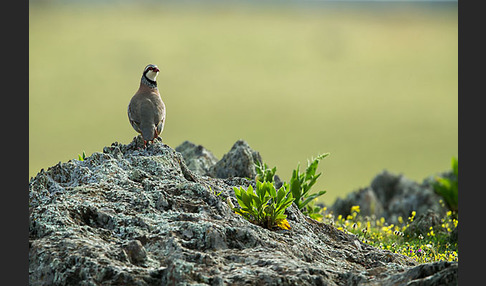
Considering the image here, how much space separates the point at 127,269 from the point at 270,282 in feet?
4.25

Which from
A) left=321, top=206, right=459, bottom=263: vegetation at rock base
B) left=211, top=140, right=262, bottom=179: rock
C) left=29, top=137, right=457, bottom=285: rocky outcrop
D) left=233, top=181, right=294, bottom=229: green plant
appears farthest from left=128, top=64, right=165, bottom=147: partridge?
left=321, top=206, right=459, bottom=263: vegetation at rock base

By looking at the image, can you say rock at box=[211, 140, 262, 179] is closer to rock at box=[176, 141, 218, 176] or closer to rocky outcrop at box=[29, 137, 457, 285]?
rock at box=[176, 141, 218, 176]

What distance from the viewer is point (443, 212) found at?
49.4ft

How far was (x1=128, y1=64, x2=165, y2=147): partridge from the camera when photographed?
25.9ft

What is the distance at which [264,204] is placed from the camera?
656 centimetres

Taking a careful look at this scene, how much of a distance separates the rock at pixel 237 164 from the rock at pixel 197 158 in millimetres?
381

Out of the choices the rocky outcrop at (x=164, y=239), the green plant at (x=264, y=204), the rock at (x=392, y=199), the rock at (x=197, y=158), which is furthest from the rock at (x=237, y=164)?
the rock at (x=392, y=199)

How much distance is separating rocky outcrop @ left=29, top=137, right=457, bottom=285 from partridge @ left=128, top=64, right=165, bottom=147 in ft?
1.83

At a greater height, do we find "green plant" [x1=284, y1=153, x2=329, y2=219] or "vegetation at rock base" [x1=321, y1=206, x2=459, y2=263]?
"green plant" [x1=284, y1=153, x2=329, y2=219]

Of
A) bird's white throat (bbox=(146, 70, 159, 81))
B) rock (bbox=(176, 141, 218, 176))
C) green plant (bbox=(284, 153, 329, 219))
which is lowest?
green plant (bbox=(284, 153, 329, 219))

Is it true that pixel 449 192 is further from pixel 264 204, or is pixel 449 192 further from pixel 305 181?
pixel 264 204

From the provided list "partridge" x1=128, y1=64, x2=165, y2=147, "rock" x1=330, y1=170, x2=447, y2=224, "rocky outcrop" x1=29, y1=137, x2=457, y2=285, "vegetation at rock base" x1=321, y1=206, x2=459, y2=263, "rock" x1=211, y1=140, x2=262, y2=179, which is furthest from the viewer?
"rock" x1=330, y1=170, x2=447, y2=224

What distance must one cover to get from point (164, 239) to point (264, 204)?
4.99 ft

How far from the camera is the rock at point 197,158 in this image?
10805mm
